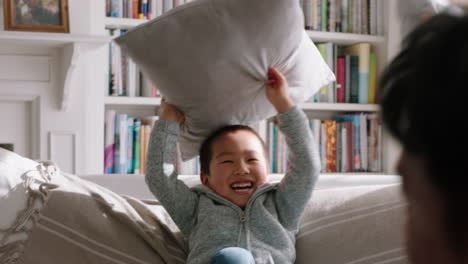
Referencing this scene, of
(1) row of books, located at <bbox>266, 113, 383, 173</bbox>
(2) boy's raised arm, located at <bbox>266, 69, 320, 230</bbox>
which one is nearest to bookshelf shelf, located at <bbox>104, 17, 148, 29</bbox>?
(1) row of books, located at <bbox>266, 113, 383, 173</bbox>

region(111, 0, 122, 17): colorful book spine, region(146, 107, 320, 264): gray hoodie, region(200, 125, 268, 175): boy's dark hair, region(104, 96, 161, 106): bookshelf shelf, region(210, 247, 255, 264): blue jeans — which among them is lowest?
region(210, 247, 255, 264): blue jeans

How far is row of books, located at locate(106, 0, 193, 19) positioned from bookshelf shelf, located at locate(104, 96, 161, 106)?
1.21 feet

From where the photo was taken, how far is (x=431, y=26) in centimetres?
32

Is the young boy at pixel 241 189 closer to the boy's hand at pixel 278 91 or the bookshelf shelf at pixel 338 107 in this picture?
the boy's hand at pixel 278 91

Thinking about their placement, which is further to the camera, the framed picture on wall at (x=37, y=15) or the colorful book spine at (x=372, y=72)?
the colorful book spine at (x=372, y=72)

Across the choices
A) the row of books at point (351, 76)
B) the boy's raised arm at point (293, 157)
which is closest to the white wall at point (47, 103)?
the row of books at point (351, 76)

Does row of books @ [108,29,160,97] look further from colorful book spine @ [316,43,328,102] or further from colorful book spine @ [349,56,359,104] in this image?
colorful book spine @ [349,56,359,104]

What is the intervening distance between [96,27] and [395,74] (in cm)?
216

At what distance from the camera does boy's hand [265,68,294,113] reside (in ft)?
3.89

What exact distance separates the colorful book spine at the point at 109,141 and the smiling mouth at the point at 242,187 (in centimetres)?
130

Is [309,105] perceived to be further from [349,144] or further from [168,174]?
[168,174]

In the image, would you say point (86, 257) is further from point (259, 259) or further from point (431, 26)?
point (431, 26)

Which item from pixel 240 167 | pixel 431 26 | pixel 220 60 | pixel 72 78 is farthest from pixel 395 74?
pixel 72 78

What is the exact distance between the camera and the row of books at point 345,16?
8.80 feet
